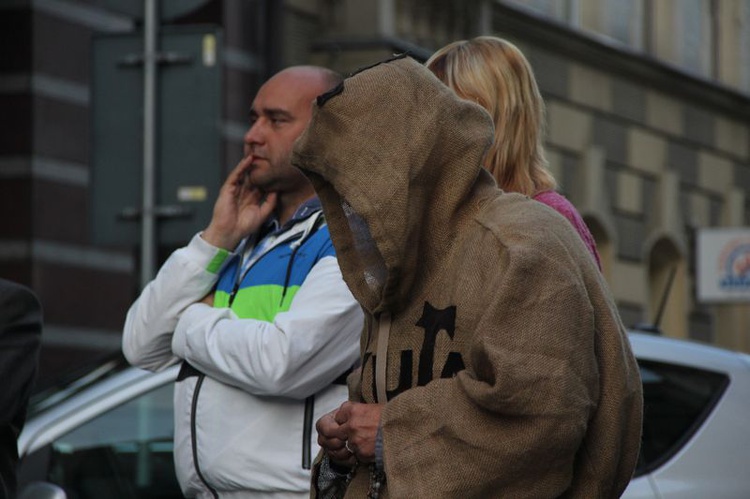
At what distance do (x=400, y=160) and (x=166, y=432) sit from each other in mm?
2831

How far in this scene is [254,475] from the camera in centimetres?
407

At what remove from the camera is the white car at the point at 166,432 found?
18.5 feet

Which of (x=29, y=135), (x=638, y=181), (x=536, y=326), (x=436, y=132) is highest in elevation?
(x=436, y=132)

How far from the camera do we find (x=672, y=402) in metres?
6.08

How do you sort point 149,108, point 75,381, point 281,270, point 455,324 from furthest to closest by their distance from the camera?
point 149,108 < point 75,381 < point 281,270 < point 455,324

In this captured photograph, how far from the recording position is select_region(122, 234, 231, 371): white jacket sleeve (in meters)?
4.35

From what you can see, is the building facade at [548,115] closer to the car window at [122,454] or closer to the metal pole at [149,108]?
the metal pole at [149,108]

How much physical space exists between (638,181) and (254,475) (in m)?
16.2

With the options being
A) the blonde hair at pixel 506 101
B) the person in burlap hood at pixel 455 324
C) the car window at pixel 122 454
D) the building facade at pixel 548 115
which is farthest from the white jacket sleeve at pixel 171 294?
the building facade at pixel 548 115

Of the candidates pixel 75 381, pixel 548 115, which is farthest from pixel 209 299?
pixel 548 115

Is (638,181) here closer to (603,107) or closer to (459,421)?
(603,107)

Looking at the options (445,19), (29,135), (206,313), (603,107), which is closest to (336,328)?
(206,313)

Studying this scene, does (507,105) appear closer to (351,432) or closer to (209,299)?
(209,299)

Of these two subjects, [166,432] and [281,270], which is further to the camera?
[166,432]
